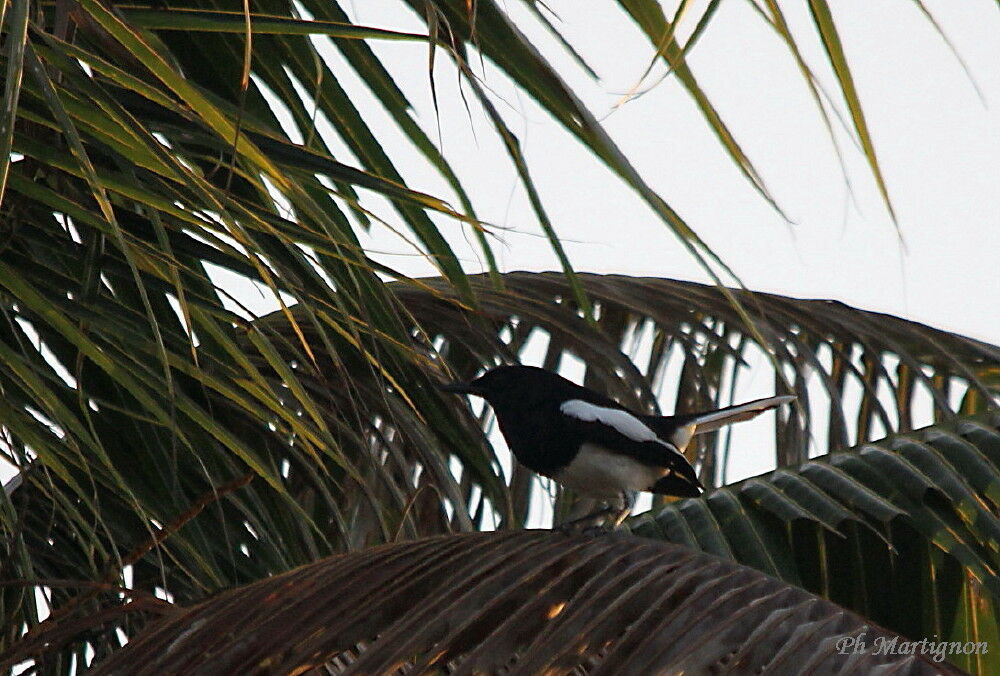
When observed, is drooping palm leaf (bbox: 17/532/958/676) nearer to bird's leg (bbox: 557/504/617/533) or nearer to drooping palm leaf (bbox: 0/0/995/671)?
drooping palm leaf (bbox: 0/0/995/671)

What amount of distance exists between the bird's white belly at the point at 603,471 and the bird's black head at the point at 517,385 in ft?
0.59

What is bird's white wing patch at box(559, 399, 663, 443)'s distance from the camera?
3.18 meters

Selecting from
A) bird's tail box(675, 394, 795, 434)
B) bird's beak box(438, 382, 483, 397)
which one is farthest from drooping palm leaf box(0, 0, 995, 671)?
bird's tail box(675, 394, 795, 434)

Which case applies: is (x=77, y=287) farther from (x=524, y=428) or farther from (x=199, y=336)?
(x=524, y=428)

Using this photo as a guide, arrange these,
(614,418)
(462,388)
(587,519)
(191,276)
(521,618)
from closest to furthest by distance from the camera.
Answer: (521,618) < (191,276) < (462,388) < (614,418) < (587,519)

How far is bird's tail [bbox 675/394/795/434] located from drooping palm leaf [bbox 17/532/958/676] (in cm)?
128

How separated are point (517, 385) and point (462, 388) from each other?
28 cm

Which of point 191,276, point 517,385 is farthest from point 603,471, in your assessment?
point 191,276

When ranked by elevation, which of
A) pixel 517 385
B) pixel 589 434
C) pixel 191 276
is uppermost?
pixel 191 276

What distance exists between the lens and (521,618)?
1.53 m

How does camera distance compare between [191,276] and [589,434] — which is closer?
[191,276]

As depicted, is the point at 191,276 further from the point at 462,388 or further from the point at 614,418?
the point at 614,418

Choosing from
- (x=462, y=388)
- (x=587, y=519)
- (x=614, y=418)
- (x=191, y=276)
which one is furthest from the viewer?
(x=587, y=519)

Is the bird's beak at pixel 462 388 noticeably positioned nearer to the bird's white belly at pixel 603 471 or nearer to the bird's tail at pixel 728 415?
the bird's white belly at pixel 603 471
